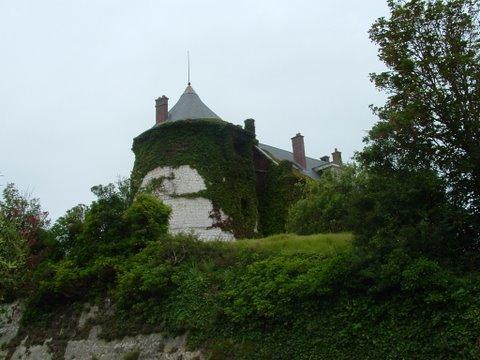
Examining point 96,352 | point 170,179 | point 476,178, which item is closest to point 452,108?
point 476,178

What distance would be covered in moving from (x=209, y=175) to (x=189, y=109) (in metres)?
5.85

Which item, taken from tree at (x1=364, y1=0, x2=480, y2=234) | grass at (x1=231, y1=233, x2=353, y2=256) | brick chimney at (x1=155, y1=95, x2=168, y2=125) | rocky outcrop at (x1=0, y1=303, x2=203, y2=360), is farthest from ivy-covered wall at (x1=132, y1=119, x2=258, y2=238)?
tree at (x1=364, y1=0, x2=480, y2=234)

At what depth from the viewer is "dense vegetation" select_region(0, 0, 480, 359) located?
11609mm

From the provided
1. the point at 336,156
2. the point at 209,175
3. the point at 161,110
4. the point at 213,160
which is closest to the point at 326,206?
the point at 209,175

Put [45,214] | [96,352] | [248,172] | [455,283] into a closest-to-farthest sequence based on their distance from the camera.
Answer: [455,283]
[96,352]
[45,214]
[248,172]

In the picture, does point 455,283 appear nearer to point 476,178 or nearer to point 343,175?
point 476,178

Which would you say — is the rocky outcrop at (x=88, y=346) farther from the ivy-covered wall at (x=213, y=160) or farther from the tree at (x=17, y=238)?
the ivy-covered wall at (x=213, y=160)

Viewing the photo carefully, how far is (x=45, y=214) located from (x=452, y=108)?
56.7 feet

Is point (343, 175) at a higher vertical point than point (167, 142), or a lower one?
lower

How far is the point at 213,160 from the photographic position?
100ft

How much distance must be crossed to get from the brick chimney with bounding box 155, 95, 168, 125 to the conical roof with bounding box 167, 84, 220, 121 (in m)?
0.34

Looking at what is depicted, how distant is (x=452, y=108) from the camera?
1277 cm

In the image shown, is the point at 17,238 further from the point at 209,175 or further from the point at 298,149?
the point at 298,149

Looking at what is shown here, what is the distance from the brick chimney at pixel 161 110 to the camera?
3456 centimetres
